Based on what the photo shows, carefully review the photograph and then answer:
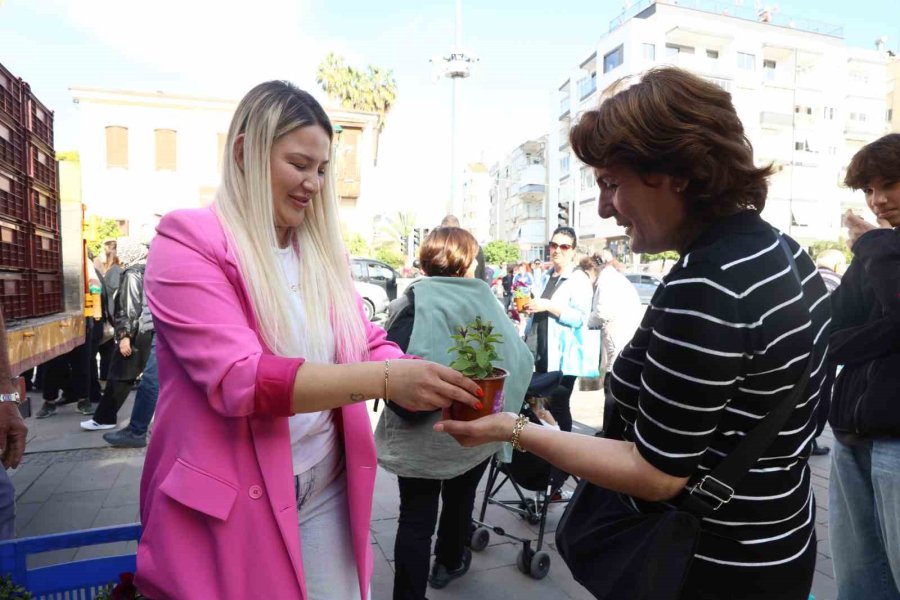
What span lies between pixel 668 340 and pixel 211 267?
39.4 inches

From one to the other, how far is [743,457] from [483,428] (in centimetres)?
57

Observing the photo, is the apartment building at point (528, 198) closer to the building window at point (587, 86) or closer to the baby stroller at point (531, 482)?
the building window at point (587, 86)

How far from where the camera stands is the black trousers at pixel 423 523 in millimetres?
2738

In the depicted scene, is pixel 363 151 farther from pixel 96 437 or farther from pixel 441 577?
pixel 441 577

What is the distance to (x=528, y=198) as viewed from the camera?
57594mm

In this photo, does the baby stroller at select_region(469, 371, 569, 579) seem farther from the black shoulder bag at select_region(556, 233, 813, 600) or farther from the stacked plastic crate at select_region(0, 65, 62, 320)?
the stacked plastic crate at select_region(0, 65, 62, 320)

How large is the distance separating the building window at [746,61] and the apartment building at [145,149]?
25.8 m

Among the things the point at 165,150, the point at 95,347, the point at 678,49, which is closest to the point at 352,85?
the point at 165,150

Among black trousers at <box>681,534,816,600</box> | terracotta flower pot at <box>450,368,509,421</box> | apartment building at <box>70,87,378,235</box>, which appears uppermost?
apartment building at <box>70,87,378,235</box>

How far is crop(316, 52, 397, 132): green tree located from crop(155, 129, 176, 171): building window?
1111 centimetres

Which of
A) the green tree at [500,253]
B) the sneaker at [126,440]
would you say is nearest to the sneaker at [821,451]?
the sneaker at [126,440]

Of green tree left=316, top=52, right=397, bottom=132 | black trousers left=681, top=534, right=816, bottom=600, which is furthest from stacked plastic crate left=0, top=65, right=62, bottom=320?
green tree left=316, top=52, right=397, bottom=132

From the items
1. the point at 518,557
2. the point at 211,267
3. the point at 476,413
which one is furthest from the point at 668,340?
the point at 518,557

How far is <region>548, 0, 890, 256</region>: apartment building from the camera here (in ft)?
122
